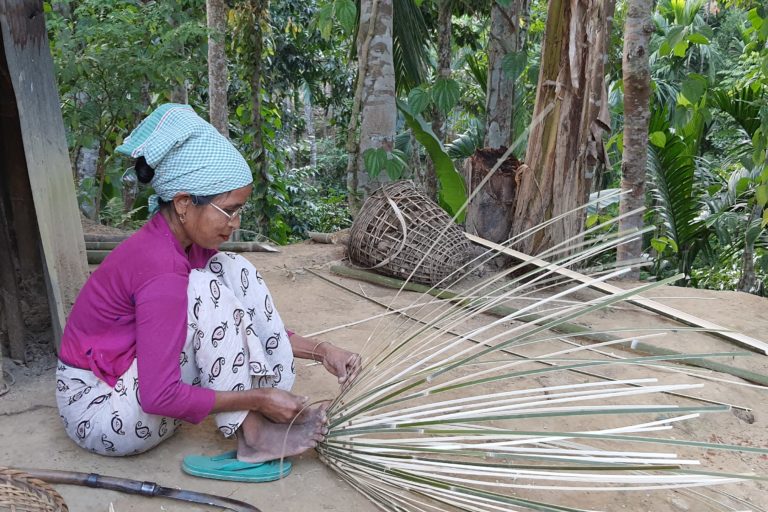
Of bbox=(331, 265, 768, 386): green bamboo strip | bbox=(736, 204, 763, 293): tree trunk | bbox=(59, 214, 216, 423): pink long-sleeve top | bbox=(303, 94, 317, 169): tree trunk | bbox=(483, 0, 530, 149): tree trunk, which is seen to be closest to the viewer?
bbox=(59, 214, 216, 423): pink long-sleeve top

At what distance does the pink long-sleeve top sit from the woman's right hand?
0.42 feet

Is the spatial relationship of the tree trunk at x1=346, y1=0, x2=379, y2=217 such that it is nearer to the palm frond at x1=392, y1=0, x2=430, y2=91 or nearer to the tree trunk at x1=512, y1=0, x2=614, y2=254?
the palm frond at x1=392, y1=0, x2=430, y2=91

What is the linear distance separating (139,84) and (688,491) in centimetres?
344

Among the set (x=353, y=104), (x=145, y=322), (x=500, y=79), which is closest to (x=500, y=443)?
(x=145, y=322)

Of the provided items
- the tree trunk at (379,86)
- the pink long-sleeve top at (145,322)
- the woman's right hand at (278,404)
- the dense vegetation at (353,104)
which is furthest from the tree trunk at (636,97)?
the pink long-sleeve top at (145,322)

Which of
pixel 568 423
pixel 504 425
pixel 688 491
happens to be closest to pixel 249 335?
pixel 504 425

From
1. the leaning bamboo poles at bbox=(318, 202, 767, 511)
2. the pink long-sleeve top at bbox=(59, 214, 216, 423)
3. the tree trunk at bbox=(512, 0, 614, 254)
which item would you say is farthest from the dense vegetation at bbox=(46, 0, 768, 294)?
the pink long-sleeve top at bbox=(59, 214, 216, 423)

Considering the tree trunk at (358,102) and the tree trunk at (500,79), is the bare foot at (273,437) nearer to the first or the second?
the tree trunk at (358,102)

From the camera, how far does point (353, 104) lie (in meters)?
5.09

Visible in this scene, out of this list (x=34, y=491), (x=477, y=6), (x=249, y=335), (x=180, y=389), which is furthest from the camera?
(x=477, y=6)

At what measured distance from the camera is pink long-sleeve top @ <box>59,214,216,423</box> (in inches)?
59.9

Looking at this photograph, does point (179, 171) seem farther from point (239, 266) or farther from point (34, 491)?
point (34, 491)

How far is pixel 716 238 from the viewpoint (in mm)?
6352

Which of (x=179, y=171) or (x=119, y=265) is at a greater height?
(x=179, y=171)
